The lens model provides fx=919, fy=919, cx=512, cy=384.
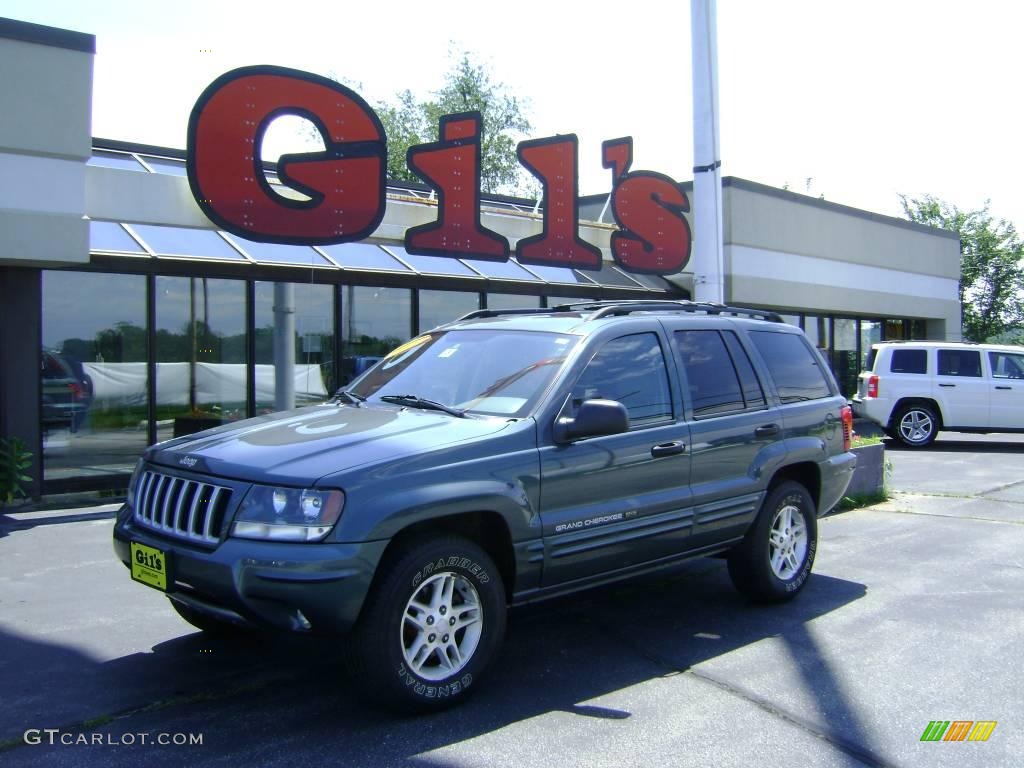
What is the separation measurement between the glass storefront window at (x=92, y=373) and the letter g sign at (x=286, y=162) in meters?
1.50

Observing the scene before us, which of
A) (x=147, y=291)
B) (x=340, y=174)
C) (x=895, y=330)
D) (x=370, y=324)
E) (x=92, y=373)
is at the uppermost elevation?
(x=340, y=174)

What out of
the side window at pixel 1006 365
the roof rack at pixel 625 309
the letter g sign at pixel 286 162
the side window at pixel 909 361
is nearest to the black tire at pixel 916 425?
the side window at pixel 909 361

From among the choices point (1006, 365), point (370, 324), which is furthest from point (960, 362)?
point (370, 324)

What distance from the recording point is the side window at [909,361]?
52.1 feet

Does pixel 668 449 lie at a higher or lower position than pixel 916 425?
higher

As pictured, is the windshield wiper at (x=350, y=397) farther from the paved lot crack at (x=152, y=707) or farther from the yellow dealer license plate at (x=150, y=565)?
the paved lot crack at (x=152, y=707)

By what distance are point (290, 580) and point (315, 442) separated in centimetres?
76

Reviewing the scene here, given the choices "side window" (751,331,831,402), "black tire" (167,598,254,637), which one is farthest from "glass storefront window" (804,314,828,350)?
"black tire" (167,598,254,637)

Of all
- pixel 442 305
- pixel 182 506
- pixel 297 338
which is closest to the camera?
pixel 182 506

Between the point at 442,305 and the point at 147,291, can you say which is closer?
the point at 147,291

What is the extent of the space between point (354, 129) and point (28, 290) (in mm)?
4490

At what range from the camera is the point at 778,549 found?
5.97 metres

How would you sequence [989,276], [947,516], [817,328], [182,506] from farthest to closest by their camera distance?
[989,276] → [817,328] → [947,516] → [182,506]

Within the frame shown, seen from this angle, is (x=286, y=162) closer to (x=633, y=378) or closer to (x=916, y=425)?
(x=633, y=378)
